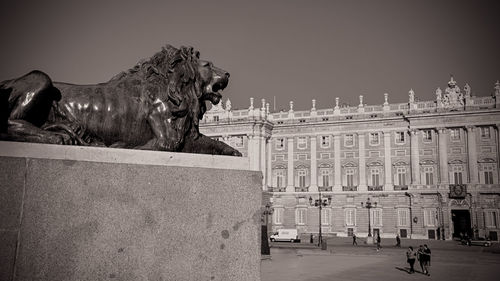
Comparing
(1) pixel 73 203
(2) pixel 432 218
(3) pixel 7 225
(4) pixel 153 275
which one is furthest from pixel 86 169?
(2) pixel 432 218

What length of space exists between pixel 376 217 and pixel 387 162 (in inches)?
232

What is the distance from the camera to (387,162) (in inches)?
1847

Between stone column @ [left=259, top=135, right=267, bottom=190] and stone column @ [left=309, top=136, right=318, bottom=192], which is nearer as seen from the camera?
stone column @ [left=309, top=136, right=318, bottom=192]

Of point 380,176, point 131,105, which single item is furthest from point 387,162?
point 131,105

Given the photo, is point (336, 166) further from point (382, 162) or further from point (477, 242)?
point (477, 242)

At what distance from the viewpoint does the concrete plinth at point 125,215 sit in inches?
105

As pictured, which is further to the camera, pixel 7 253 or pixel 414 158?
pixel 414 158

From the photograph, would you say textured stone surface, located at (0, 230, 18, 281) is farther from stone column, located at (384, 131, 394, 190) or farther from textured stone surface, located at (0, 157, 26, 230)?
stone column, located at (384, 131, 394, 190)

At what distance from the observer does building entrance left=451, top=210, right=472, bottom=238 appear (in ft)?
140

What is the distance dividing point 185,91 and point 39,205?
145cm

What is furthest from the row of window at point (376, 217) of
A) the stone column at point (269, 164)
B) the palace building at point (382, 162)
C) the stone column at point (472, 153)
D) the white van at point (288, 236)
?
the white van at point (288, 236)

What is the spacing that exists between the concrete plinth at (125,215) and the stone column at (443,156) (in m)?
44.9

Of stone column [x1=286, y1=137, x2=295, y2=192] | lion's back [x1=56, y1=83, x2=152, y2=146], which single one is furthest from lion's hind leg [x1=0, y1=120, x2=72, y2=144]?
stone column [x1=286, y1=137, x2=295, y2=192]

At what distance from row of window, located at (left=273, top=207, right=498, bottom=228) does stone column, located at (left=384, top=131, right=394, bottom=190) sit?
104 inches
